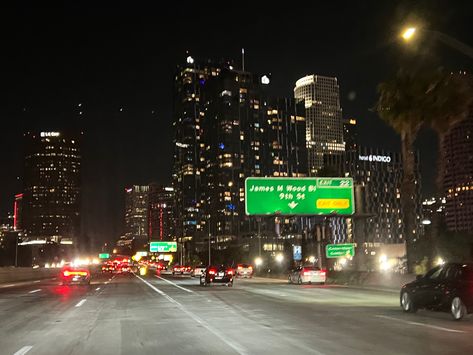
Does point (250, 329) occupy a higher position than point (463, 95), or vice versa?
point (463, 95)

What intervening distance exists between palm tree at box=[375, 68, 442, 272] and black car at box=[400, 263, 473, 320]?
1638 centimetres

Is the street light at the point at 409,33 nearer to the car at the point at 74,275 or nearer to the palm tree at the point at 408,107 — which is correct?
the palm tree at the point at 408,107

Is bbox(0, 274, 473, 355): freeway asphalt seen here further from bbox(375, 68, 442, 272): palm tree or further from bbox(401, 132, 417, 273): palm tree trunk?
bbox(401, 132, 417, 273): palm tree trunk

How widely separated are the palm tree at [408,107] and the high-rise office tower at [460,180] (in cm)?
6124

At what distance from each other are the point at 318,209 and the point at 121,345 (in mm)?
34587

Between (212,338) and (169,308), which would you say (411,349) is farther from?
(169,308)

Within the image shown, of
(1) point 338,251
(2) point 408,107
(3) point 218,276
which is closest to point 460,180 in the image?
(1) point 338,251

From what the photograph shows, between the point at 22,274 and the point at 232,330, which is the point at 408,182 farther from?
the point at 22,274

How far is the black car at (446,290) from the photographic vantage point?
15914mm

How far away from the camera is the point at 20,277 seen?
60.8 m

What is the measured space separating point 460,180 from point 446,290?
420 feet

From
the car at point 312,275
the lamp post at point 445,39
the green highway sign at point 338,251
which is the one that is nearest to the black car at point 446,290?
the lamp post at point 445,39

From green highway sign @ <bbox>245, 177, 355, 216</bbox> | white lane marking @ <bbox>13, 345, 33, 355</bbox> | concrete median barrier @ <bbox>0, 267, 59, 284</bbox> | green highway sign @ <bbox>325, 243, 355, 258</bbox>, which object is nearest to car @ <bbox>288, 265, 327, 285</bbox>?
green highway sign @ <bbox>325, 243, 355, 258</bbox>

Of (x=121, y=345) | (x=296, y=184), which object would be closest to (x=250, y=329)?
(x=121, y=345)
